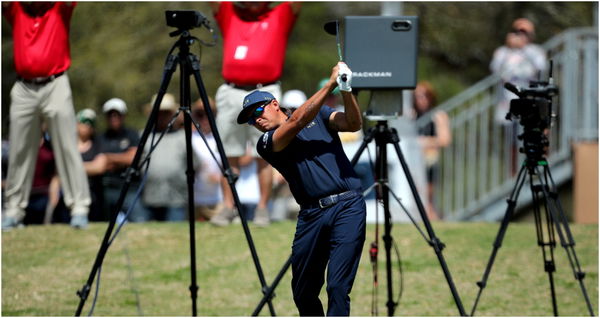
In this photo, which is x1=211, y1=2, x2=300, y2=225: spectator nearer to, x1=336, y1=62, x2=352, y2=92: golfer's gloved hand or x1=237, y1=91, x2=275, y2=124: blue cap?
x1=237, y1=91, x2=275, y2=124: blue cap

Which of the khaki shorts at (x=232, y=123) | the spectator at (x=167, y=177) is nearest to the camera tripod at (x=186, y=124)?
the khaki shorts at (x=232, y=123)

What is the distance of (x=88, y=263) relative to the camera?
986 centimetres

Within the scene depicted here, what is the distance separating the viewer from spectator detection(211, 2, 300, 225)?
9969 mm

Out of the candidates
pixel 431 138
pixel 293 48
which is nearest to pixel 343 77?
pixel 431 138

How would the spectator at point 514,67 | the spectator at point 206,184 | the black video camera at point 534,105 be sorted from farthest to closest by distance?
1. the spectator at point 514,67
2. the spectator at point 206,184
3. the black video camera at point 534,105

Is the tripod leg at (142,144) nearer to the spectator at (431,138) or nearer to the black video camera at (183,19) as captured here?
the black video camera at (183,19)

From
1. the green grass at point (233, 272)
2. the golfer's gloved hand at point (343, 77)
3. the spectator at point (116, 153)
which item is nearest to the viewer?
the golfer's gloved hand at point (343, 77)

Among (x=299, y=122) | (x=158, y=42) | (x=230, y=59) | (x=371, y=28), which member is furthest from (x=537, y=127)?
(x=158, y=42)

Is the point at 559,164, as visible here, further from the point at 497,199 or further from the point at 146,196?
the point at 146,196

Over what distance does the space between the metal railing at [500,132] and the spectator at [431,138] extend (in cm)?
15

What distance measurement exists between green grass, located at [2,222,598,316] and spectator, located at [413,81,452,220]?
1383mm

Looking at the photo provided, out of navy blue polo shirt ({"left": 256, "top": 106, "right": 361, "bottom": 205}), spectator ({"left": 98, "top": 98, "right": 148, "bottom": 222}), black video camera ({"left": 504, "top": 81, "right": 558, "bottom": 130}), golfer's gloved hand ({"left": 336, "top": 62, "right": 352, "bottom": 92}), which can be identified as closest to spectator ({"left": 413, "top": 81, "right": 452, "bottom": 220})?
spectator ({"left": 98, "top": 98, "right": 148, "bottom": 222})

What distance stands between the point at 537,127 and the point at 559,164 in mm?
4820

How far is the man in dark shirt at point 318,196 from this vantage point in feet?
21.7
